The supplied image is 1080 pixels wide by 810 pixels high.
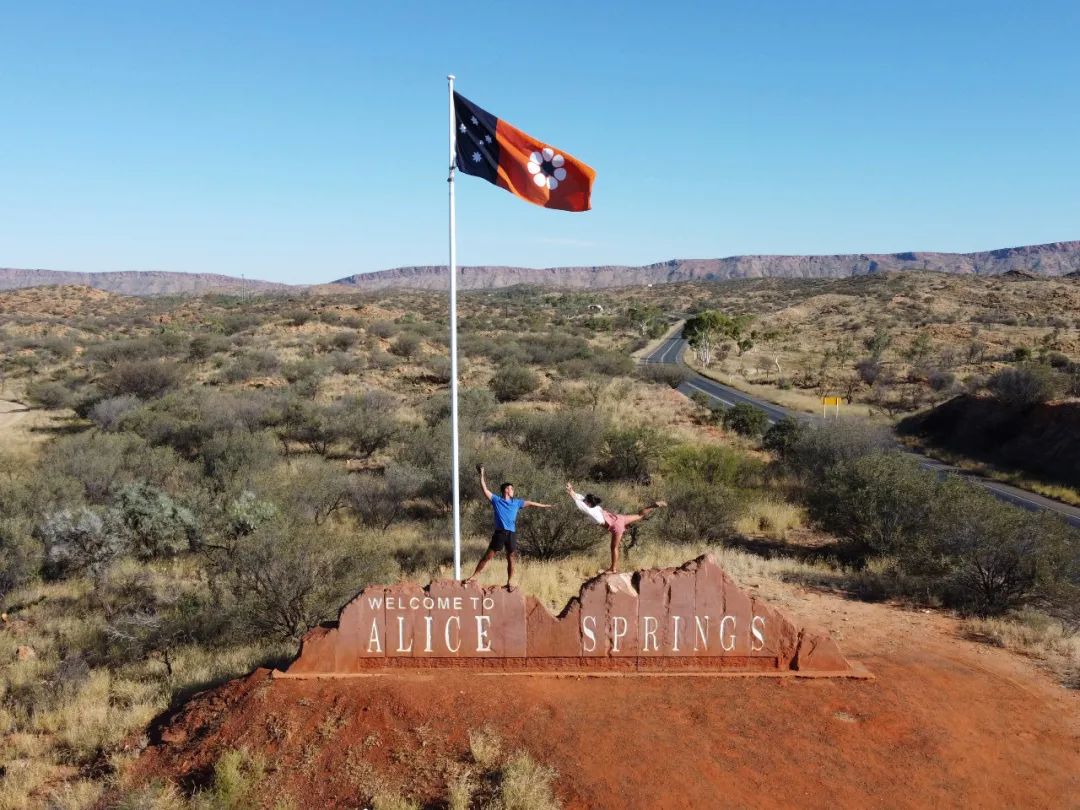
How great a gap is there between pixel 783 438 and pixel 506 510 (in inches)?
695

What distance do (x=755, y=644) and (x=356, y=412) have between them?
1729 cm

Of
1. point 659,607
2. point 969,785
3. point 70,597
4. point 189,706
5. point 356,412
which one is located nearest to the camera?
point 969,785

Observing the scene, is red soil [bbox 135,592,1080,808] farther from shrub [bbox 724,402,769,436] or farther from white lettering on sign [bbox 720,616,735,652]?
shrub [bbox 724,402,769,436]

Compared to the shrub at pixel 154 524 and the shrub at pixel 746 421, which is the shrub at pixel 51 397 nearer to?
the shrub at pixel 154 524

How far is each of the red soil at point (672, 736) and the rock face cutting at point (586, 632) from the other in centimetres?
24

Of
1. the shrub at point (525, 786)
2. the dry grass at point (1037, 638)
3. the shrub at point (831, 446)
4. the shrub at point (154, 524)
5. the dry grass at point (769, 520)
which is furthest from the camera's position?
the shrub at point (831, 446)

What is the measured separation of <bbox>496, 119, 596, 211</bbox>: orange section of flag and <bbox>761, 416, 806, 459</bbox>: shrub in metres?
16.0

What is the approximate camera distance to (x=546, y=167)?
29.7ft

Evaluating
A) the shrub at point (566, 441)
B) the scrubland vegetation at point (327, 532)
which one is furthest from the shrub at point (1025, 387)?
the shrub at point (566, 441)

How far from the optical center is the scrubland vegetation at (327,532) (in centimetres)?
823

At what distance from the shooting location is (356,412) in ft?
74.9

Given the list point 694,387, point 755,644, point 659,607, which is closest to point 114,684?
point 659,607

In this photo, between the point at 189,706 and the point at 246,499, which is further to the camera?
the point at 246,499

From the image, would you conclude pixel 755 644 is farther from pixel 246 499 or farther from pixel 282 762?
pixel 246 499
